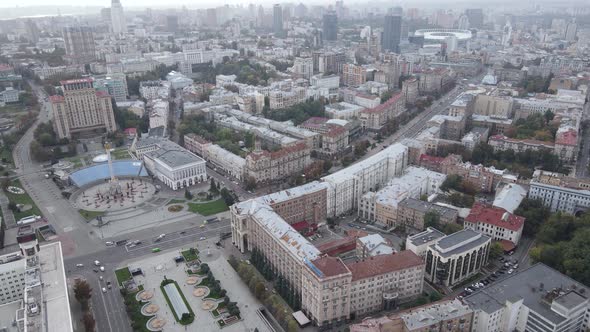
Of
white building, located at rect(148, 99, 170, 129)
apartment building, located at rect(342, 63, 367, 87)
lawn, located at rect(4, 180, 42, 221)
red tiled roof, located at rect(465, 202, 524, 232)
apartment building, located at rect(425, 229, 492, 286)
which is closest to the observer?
apartment building, located at rect(425, 229, 492, 286)

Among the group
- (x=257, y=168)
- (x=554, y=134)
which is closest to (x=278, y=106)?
(x=257, y=168)

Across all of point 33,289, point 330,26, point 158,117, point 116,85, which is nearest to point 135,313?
point 33,289

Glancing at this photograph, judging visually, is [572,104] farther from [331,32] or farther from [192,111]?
[331,32]

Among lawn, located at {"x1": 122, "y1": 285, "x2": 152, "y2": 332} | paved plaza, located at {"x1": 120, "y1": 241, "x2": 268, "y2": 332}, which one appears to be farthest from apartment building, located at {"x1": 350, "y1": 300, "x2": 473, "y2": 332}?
lawn, located at {"x1": 122, "y1": 285, "x2": 152, "y2": 332}

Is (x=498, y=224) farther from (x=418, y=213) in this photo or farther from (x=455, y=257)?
(x=455, y=257)

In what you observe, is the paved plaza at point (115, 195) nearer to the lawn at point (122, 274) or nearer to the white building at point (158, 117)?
the lawn at point (122, 274)

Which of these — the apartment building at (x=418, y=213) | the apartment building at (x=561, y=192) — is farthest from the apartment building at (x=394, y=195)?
the apartment building at (x=561, y=192)

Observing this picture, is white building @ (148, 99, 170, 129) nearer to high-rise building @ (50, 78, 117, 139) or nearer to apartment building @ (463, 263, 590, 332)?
high-rise building @ (50, 78, 117, 139)
